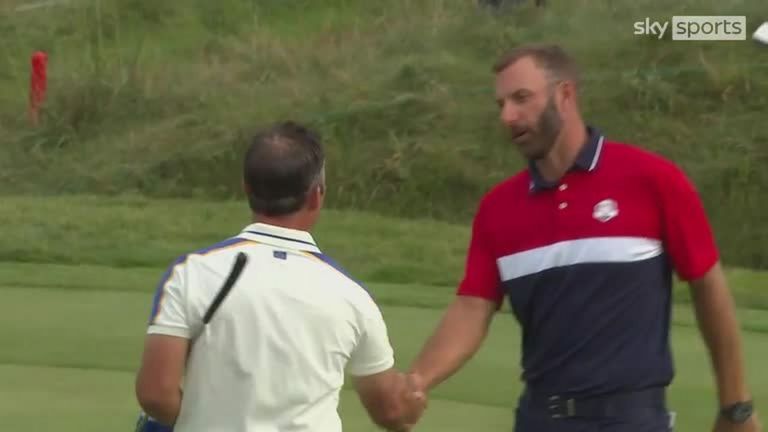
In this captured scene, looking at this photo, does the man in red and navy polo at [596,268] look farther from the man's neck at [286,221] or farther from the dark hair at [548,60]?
the man's neck at [286,221]

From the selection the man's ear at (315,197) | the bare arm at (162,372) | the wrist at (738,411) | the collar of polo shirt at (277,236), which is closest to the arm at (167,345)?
Answer: the bare arm at (162,372)

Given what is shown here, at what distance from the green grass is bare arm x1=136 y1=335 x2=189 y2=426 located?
321 cm

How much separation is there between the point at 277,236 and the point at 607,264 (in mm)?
974

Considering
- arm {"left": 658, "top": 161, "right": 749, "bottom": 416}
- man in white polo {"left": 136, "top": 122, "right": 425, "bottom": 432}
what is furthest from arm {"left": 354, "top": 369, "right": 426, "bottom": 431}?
arm {"left": 658, "top": 161, "right": 749, "bottom": 416}

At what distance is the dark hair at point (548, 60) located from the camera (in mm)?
3844

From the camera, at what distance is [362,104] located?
53.3 ft

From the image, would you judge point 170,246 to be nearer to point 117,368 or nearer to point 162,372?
point 117,368

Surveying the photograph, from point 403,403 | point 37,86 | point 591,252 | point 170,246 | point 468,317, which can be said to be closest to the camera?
point 403,403

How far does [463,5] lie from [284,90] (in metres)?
2.50

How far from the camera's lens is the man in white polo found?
3.07 metres

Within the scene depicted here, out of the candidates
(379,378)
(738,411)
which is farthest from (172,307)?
(738,411)

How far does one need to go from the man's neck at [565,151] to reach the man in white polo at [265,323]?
83 cm

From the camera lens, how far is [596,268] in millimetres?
3779

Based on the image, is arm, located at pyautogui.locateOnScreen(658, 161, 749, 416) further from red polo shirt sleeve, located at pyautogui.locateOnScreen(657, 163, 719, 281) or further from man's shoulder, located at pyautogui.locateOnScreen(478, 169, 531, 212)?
man's shoulder, located at pyautogui.locateOnScreen(478, 169, 531, 212)
